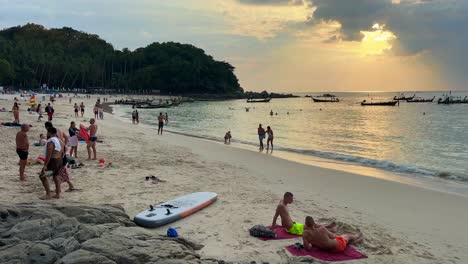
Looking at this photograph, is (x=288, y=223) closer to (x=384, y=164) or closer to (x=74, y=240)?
(x=74, y=240)

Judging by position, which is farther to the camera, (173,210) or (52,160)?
(52,160)

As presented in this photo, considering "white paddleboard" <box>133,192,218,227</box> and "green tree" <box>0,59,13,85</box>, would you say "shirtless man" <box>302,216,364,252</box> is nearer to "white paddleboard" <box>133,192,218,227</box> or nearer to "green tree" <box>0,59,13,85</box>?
"white paddleboard" <box>133,192,218,227</box>

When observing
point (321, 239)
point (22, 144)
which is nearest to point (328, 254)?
point (321, 239)

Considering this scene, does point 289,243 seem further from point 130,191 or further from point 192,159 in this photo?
point 192,159

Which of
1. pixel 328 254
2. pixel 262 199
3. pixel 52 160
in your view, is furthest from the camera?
pixel 262 199

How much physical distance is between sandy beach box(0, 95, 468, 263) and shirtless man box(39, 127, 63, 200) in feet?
1.52

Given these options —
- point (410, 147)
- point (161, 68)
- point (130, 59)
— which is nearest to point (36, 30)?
point (130, 59)

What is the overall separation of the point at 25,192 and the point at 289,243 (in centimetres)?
656

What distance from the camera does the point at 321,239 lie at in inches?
289

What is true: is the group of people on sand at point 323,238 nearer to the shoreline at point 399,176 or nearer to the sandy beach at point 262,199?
the sandy beach at point 262,199

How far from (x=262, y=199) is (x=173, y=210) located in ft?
9.78

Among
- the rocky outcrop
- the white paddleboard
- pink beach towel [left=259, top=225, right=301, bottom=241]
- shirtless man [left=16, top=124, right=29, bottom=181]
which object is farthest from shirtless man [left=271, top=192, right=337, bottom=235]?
shirtless man [left=16, top=124, right=29, bottom=181]

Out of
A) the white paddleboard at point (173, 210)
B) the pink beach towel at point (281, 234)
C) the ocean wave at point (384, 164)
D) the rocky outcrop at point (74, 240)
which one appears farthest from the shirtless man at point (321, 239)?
the ocean wave at point (384, 164)

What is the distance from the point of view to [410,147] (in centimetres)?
2803
